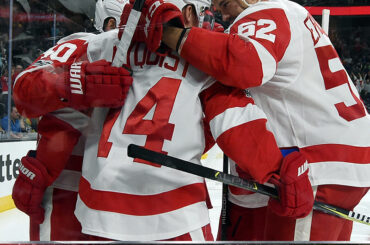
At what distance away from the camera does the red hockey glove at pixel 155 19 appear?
592 millimetres

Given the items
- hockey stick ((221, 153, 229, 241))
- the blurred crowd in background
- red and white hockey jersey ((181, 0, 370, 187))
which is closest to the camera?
the blurred crowd in background

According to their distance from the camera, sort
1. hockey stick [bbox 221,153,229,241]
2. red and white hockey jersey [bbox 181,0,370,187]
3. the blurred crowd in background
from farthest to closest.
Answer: hockey stick [bbox 221,153,229,241] → red and white hockey jersey [bbox 181,0,370,187] → the blurred crowd in background

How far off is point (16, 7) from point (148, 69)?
0.70ft

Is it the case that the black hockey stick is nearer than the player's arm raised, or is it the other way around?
the player's arm raised

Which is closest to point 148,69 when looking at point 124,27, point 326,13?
point 124,27

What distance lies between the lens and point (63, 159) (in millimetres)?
674

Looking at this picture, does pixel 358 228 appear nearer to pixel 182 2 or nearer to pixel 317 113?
pixel 317 113

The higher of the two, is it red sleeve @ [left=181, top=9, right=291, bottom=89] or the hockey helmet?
the hockey helmet

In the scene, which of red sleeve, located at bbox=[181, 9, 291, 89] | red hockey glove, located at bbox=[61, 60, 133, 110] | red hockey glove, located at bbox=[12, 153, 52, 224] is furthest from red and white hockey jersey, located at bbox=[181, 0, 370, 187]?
red hockey glove, located at bbox=[12, 153, 52, 224]

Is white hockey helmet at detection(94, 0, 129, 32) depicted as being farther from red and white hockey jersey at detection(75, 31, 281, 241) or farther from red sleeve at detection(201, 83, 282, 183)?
red sleeve at detection(201, 83, 282, 183)

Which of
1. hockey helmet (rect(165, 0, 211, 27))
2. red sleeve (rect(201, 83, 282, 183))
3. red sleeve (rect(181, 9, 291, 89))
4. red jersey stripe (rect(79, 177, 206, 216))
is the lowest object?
red jersey stripe (rect(79, 177, 206, 216))

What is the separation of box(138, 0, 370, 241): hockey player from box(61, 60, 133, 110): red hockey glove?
0.07 metres

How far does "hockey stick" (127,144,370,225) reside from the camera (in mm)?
620

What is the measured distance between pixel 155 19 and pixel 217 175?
27 cm
